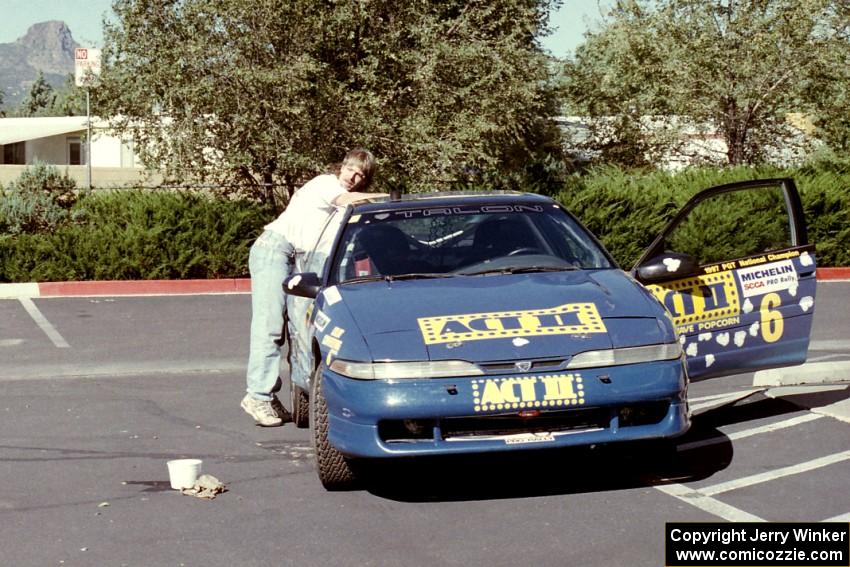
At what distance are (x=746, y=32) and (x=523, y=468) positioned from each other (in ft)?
65.7

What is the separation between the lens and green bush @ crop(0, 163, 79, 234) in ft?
59.4

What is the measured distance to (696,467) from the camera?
6785 mm

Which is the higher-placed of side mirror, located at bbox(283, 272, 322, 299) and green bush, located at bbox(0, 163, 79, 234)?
green bush, located at bbox(0, 163, 79, 234)

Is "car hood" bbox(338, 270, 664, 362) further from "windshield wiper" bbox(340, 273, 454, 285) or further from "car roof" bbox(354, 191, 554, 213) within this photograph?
"car roof" bbox(354, 191, 554, 213)

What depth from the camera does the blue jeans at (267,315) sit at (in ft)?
27.2

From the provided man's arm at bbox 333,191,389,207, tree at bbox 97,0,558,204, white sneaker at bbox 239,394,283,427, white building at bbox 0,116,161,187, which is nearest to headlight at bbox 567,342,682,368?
man's arm at bbox 333,191,389,207

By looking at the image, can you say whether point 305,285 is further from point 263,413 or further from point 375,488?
point 263,413

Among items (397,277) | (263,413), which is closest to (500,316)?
(397,277)

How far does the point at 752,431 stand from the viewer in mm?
7785

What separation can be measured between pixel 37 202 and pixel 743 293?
13.3 m

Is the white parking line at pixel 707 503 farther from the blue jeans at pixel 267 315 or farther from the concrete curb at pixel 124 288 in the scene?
the concrete curb at pixel 124 288

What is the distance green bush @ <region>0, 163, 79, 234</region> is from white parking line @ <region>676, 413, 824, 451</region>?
12.8 metres

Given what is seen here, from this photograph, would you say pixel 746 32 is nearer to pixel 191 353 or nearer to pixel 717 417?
pixel 191 353

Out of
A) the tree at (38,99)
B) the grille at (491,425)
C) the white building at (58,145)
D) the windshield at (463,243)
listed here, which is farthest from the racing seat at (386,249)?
the tree at (38,99)
